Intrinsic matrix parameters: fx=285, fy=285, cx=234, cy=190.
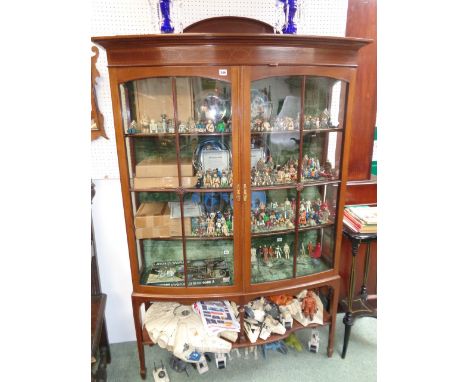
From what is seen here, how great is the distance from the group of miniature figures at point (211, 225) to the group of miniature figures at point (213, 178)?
0.62 feet

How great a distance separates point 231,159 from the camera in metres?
1.49

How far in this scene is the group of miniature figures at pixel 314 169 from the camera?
168 centimetres

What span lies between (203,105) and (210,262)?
3.10 ft

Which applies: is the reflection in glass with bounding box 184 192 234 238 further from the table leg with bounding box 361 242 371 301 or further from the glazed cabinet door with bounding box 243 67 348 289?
the table leg with bounding box 361 242 371 301

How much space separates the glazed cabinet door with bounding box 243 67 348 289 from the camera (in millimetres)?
1485

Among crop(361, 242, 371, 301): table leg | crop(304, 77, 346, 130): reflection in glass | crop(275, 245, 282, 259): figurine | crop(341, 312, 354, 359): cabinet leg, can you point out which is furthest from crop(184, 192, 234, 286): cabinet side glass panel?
crop(361, 242, 371, 301): table leg

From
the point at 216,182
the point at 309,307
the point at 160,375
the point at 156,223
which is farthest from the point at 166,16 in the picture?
the point at 160,375

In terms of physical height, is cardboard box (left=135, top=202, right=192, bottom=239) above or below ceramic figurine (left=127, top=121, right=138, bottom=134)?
below

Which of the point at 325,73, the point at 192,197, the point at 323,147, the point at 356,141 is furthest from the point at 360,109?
the point at 192,197

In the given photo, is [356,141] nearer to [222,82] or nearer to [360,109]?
[360,109]

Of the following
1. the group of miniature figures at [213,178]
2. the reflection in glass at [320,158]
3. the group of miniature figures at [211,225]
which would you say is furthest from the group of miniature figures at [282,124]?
the group of miniature figures at [211,225]

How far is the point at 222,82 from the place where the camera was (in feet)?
4.55

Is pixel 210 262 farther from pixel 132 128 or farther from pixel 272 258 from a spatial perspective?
pixel 132 128
